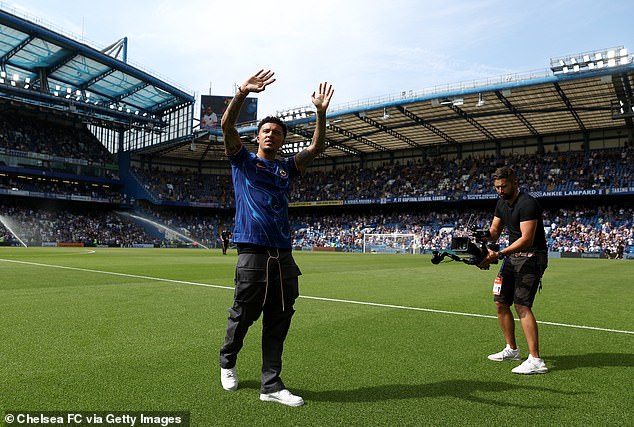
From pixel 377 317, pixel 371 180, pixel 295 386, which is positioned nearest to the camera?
pixel 295 386

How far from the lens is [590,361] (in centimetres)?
495

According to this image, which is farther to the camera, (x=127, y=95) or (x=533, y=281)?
(x=127, y=95)

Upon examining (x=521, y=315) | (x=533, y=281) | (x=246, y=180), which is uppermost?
(x=246, y=180)

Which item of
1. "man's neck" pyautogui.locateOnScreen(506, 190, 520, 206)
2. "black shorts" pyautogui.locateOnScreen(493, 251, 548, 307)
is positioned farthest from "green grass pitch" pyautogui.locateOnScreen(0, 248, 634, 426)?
"man's neck" pyautogui.locateOnScreen(506, 190, 520, 206)

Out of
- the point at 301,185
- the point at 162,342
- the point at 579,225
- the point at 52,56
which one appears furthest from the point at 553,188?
the point at 52,56

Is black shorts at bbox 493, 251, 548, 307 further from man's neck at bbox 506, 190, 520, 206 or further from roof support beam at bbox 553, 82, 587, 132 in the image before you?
roof support beam at bbox 553, 82, 587, 132

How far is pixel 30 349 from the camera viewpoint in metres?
4.89

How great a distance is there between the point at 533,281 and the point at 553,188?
156 ft

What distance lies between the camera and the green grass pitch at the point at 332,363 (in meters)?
3.34

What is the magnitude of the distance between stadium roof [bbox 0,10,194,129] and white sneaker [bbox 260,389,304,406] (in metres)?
47.6

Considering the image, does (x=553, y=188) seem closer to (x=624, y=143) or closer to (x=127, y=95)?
(x=624, y=143)

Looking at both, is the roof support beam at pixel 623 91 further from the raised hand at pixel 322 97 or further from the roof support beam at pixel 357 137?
the raised hand at pixel 322 97

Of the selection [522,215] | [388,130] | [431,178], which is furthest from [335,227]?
[522,215]

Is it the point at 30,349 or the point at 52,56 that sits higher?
the point at 52,56
